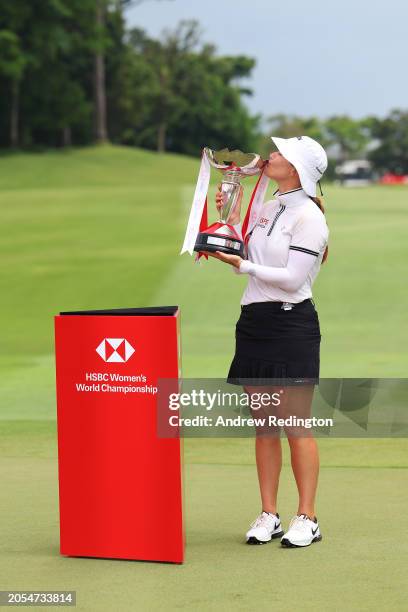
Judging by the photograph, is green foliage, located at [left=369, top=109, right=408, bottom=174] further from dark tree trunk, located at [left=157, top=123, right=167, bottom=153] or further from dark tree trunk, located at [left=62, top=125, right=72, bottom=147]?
dark tree trunk, located at [left=62, top=125, right=72, bottom=147]

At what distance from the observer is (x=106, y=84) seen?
74.8 meters

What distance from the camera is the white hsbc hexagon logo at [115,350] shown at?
454 cm

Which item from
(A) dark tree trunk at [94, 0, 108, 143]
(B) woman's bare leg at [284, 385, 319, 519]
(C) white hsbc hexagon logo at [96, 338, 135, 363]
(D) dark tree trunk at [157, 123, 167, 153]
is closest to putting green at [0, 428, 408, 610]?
(B) woman's bare leg at [284, 385, 319, 519]

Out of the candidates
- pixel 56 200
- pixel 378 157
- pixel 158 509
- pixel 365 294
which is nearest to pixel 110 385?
pixel 158 509

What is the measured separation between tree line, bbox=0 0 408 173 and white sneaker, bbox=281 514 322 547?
57.1 m

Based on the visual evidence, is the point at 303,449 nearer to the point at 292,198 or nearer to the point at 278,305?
the point at 278,305

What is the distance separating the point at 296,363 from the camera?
493 cm

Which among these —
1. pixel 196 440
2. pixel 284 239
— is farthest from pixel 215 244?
pixel 196 440

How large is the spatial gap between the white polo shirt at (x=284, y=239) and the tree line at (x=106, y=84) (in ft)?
186

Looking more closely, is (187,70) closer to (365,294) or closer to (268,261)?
(365,294)

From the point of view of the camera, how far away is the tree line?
212ft

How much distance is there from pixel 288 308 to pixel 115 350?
0.76 meters

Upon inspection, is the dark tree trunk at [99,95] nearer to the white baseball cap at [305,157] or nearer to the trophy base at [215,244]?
the white baseball cap at [305,157]

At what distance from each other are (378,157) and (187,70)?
49307mm
